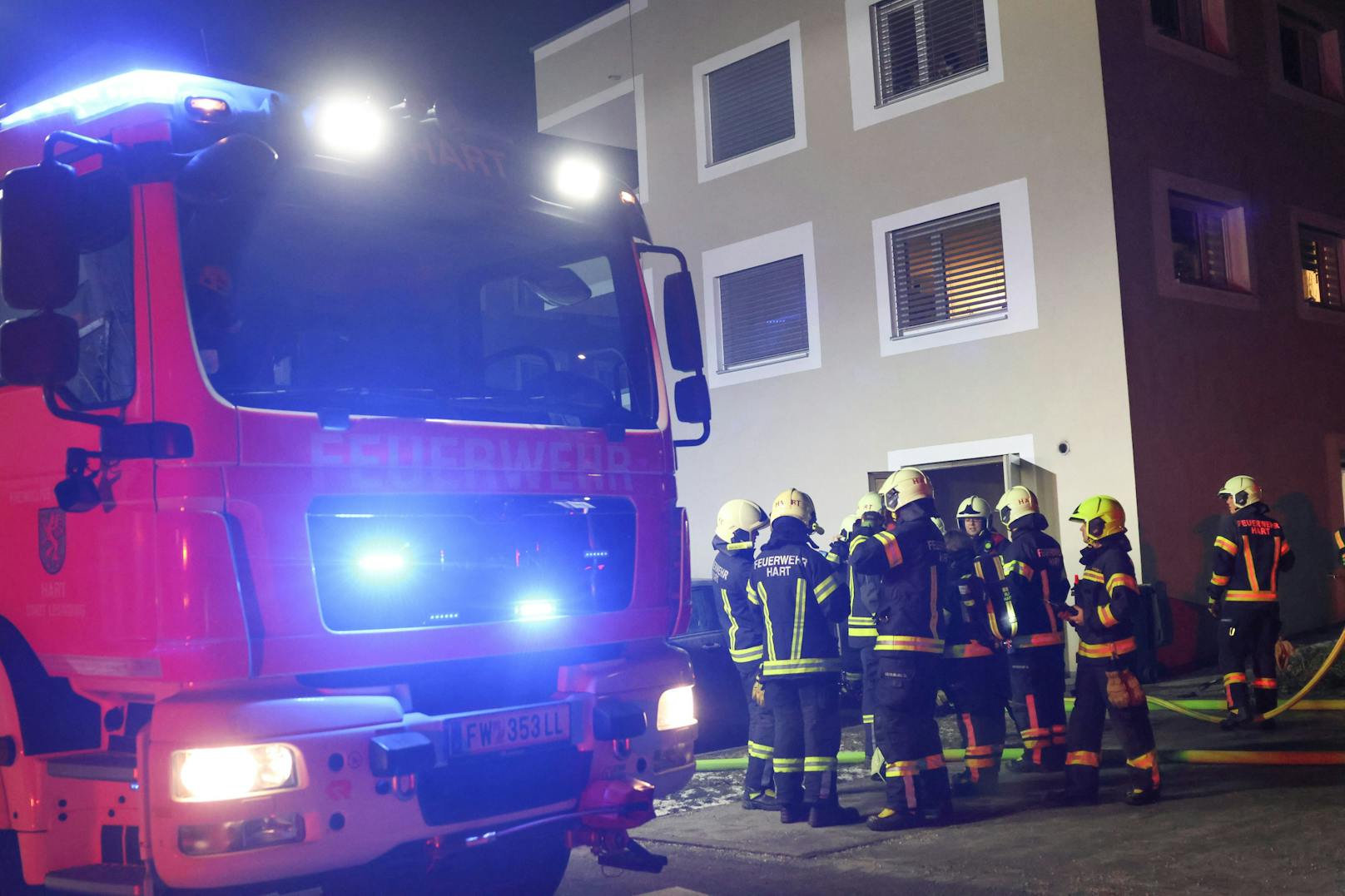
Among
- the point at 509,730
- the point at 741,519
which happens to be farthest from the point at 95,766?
the point at 741,519

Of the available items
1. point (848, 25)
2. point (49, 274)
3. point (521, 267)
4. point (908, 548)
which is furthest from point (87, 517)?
point (848, 25)

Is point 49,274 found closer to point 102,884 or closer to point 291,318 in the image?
point 291,318

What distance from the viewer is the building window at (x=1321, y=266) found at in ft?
58.2

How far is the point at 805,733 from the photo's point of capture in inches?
315

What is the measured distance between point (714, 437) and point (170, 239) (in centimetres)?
1425

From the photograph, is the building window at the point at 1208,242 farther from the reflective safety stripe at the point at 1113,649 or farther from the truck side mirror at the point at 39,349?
the truck side mirror at the point at 39,349

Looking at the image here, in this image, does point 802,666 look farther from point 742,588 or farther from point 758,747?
point 742,588

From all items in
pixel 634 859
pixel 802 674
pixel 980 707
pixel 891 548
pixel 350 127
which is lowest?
pixel 634 859

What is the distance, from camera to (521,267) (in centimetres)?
564

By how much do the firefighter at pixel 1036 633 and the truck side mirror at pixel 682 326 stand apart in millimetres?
3706

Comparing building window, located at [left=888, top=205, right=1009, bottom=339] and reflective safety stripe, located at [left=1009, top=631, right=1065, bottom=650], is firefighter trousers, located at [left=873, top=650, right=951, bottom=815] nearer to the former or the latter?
reflective safety stripe, located at [left=1009, top=631, right=1065, bottom=650]

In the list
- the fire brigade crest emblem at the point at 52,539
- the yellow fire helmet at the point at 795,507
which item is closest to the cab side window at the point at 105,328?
the fire brigade crest emblem at the point at 52,539

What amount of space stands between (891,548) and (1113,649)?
4.85 ft

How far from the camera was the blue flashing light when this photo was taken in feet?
14.5
